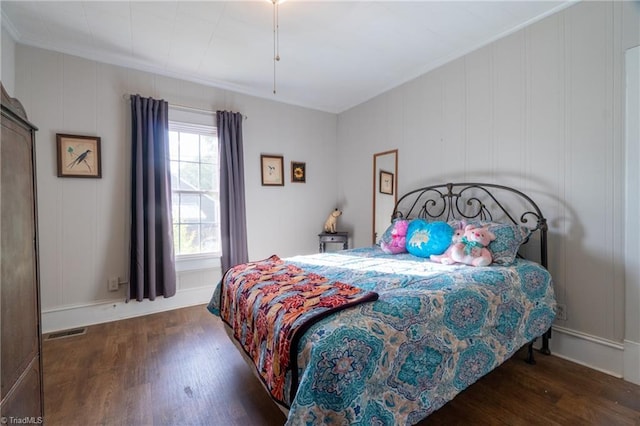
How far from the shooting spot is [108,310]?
2863 millimetres

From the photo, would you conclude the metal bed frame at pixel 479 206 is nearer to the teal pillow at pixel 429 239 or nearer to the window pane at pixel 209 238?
the teal pillow at pixel 429 239

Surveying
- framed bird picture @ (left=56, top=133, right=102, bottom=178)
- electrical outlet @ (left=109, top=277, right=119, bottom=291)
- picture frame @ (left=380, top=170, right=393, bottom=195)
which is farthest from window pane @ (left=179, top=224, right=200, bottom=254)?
picture frame @ (left=380, top=170, right=393, bottom=195)

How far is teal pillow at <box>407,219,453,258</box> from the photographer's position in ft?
7.74

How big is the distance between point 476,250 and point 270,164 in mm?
2736

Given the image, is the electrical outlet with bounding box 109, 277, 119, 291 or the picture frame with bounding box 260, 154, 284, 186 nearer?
the electrical outlet with bounding box 109, 277, 119, 291

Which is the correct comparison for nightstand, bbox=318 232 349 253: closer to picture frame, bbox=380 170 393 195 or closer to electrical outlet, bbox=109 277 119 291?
picture frame, bbox=380 170 393 195

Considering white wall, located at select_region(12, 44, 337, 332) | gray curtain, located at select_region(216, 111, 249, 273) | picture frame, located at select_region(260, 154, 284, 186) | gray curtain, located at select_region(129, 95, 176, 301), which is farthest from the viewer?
picture frame, located at select_region(260, 154, 284, 186)

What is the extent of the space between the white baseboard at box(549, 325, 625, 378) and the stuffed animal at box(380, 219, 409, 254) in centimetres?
130

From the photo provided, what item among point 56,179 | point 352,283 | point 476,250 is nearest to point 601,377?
point 476,250

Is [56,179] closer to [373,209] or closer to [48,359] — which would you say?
[48,359]

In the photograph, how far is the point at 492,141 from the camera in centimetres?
253

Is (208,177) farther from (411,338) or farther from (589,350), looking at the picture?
(589,350)

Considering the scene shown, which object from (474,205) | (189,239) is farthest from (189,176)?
(474,205)

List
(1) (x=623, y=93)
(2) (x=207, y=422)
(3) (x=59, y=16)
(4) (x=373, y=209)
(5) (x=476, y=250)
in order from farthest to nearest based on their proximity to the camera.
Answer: (4) (x=373, y=209) < (3) (x=59, y=16) < (5) (x=476, y=250) < (1) (x=623, y=93) < (2) (x=207, y=422)
